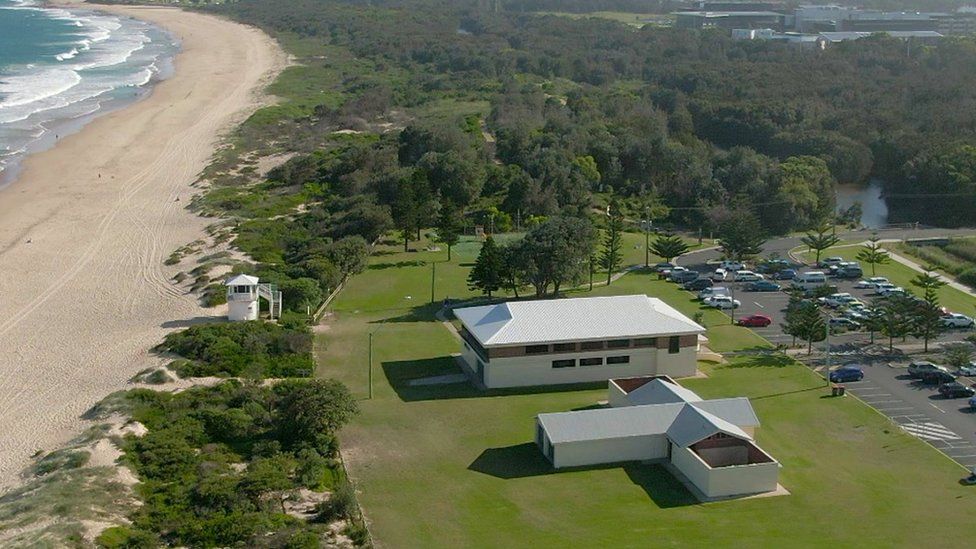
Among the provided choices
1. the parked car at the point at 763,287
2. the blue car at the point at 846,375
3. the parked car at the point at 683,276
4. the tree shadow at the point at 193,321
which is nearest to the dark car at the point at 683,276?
the parked car at the point at 683,276

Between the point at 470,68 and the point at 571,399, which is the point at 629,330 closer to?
the point at 571,399

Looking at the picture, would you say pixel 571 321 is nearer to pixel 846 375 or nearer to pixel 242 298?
pixel 846 375

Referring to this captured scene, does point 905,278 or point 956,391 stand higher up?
point 905,278

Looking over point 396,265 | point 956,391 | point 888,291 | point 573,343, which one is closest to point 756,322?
point 888,291

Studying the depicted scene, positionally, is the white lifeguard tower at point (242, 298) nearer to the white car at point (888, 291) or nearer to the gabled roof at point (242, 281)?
the gabled roof at point (242, 281)

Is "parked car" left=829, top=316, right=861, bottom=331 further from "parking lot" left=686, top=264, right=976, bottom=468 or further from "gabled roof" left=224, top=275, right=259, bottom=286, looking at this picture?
"gabled roof" left=224, top=275, right=259, bottom=286

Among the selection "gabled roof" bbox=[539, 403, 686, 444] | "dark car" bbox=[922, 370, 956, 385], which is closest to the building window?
"gabled roof" bbox=[539, 403, 686, 444]
